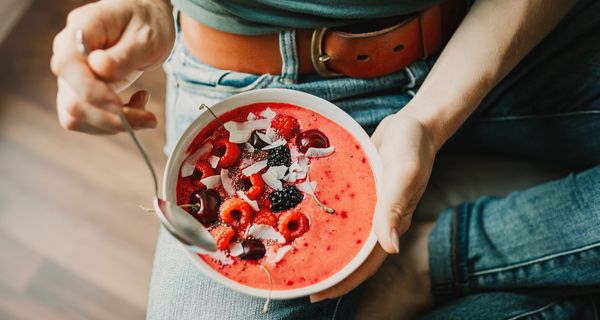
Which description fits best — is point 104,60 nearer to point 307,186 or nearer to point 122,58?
point 122,58

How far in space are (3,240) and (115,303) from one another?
1.10 ft

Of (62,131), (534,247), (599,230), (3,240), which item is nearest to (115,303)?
(3,240)

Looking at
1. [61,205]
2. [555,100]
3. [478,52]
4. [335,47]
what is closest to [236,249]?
[335,47]

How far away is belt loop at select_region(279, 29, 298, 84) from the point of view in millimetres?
823

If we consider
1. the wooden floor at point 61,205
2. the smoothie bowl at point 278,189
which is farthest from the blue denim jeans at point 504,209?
the wooden floor at point 61,205

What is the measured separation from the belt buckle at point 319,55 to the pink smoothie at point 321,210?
0.09 meters

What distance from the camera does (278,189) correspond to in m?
0.77

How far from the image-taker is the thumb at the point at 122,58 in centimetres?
64

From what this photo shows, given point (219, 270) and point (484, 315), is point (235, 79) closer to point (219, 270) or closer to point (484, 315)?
point (219, 270)

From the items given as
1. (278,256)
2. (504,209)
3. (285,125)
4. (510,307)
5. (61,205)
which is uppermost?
(285,125)

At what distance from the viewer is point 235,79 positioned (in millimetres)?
872

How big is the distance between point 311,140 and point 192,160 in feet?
0.56

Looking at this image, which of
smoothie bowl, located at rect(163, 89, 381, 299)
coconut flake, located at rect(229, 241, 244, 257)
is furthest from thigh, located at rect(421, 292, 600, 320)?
coconut flake, located at rect(229, 241, 244, 257)

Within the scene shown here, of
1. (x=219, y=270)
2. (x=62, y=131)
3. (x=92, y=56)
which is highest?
(x=92, y=56)
